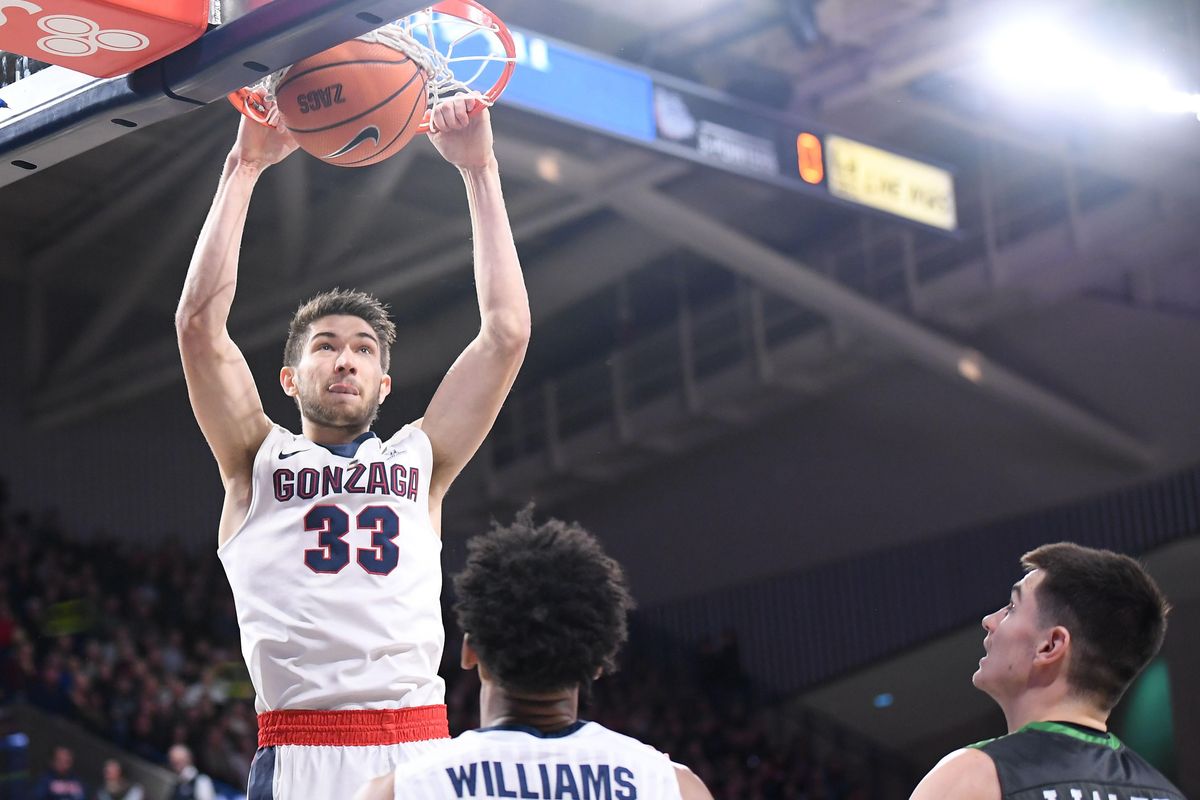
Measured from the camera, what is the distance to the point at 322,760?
318 cm

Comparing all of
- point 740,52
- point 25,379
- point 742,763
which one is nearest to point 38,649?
point 25,379

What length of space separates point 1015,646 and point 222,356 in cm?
181

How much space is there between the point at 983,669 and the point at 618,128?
6294 millimetres

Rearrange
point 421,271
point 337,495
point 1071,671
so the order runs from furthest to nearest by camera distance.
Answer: point 421,271 → point 337,495 → point 1071,671

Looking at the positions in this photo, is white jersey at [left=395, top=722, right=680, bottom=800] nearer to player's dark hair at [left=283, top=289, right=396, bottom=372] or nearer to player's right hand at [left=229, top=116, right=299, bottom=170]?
player's dark hair at [left=283, top=289, right=396, bottom=372]

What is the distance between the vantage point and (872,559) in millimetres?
17828

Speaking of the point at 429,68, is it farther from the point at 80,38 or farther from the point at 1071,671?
the point at 1071,671

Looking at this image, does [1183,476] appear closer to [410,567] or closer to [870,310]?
[870,310]

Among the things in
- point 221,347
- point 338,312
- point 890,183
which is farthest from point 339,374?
point 890,183

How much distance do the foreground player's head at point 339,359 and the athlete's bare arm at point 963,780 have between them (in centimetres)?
150

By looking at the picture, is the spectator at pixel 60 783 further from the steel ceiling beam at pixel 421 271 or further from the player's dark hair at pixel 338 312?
the player's dark hair at pixel 338 312

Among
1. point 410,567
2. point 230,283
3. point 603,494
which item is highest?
point 603,494

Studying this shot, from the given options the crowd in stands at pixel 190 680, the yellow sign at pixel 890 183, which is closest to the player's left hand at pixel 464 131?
the yellow sign at pixel 890 183

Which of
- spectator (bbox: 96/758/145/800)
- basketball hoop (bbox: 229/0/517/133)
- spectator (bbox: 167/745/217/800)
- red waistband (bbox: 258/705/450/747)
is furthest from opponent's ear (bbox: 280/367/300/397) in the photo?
spectator (bbox: 96/758/145/800)
